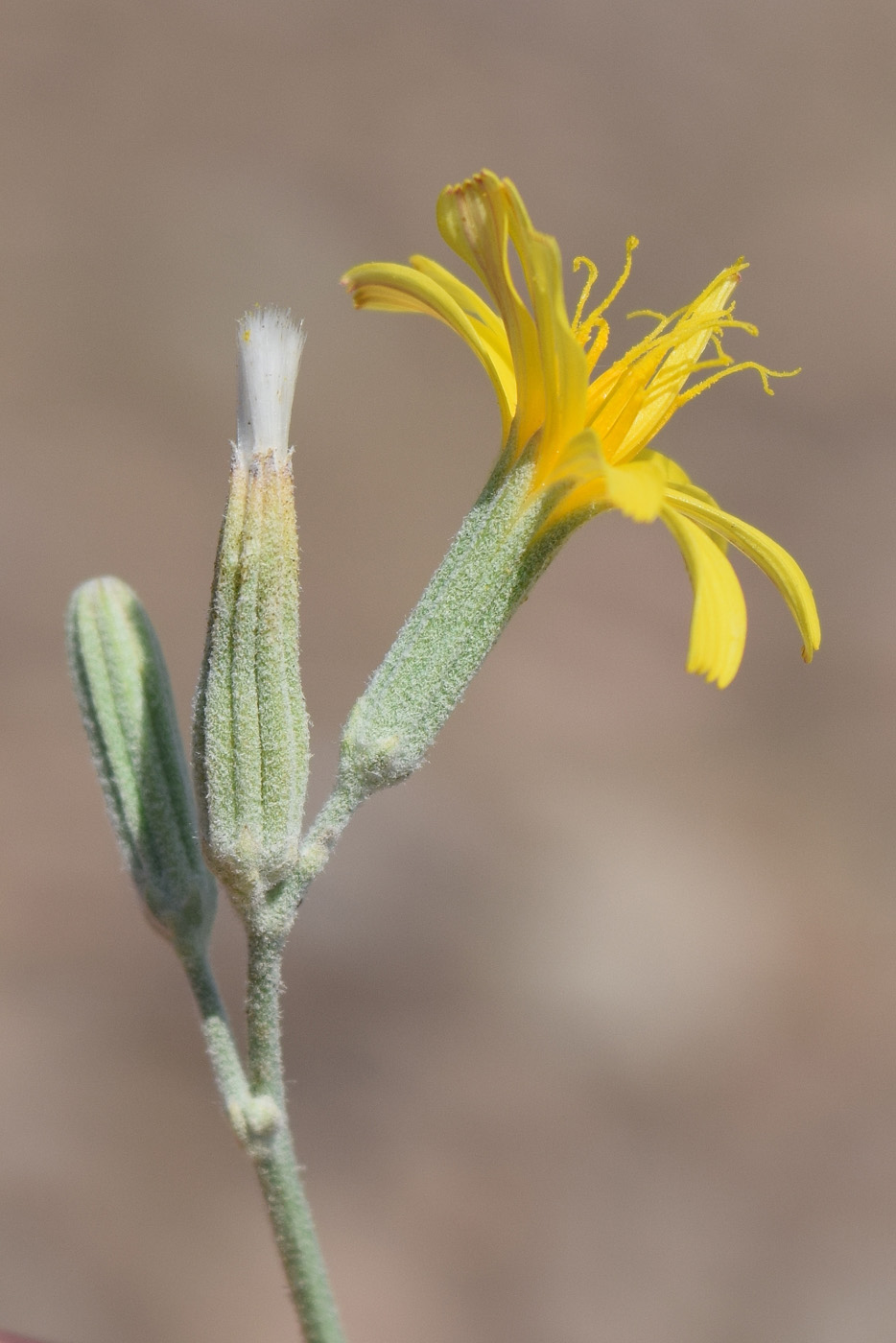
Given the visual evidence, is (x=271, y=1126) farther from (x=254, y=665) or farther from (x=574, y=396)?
(x=574, y=396)

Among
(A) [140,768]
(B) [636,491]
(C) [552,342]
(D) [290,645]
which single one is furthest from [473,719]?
(B) [636,491]

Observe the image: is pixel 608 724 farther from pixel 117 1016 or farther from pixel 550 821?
pixel 117 1016

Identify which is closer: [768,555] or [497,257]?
[497,257]

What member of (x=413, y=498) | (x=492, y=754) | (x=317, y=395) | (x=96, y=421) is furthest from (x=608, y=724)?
(x=96, y=421)

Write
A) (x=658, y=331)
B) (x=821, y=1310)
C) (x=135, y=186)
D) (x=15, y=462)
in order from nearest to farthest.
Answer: (x=658, y=331), (x=821, y=1310), (x=15, y=462), (x=135, y=186)

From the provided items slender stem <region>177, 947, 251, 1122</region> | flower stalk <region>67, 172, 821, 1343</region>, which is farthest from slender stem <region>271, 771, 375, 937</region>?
slender stem <region>177, 947, 251, 1122</region>

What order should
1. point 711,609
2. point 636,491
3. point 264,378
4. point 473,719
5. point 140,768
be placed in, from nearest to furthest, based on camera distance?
point 636,491
point 711,609
point 264,378
point 140,768
point 473,719
